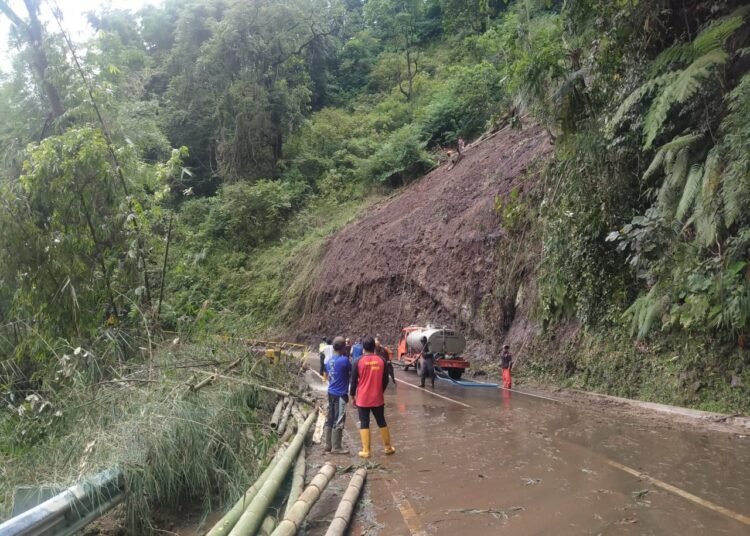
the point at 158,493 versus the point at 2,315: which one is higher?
the point at 2,315

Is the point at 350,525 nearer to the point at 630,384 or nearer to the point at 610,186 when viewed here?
the point at 630,384

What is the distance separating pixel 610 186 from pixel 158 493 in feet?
41.4

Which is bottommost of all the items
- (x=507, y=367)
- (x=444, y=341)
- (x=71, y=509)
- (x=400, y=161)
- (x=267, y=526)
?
(x=507, y=367)

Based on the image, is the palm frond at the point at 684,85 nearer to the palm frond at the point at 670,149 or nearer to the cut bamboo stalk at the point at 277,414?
the palm frond at the point at 670,149

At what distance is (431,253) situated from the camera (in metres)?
27.8

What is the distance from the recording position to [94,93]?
36.2 ft

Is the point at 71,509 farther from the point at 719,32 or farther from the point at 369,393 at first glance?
the point at 719,32

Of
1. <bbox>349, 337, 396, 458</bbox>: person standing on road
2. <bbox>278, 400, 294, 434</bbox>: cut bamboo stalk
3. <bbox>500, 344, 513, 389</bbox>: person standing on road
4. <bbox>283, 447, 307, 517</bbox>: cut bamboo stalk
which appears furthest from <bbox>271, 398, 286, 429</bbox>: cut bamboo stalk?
<bbox>500, 344, 513, 389</bbox>: person standing on road

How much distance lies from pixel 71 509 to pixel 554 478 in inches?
201

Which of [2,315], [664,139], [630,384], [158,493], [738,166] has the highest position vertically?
[664,139]

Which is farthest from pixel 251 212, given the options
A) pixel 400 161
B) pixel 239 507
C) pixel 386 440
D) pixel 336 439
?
pixel 239 507

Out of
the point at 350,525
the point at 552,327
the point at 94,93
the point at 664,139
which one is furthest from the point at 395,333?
the point at 350,525

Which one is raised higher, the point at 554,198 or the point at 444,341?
the point at 554,198

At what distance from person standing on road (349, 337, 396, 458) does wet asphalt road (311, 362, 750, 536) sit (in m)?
0.30
